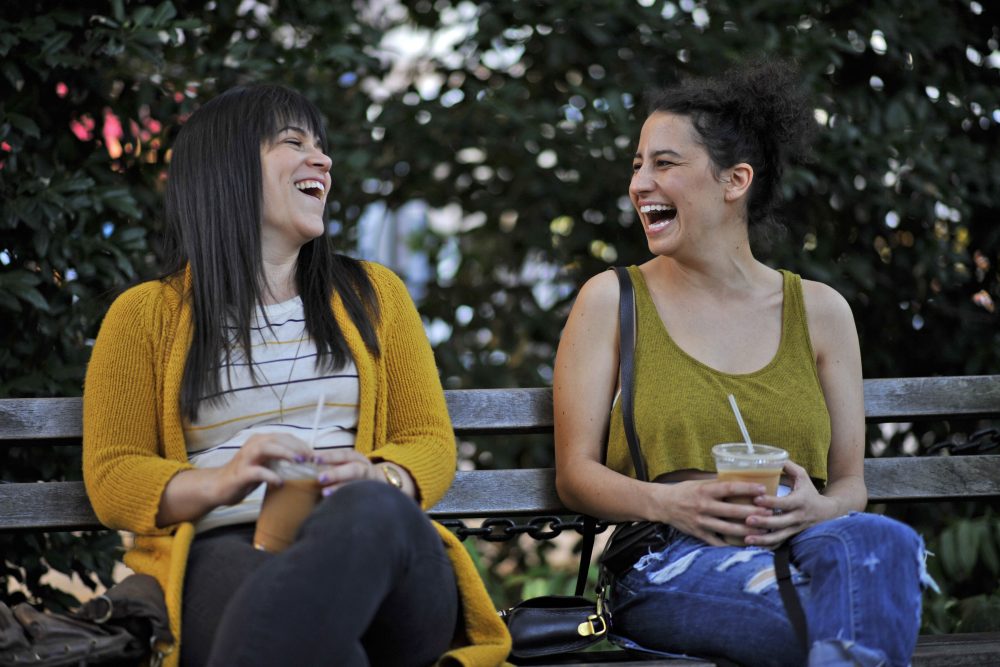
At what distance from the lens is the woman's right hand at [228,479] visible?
2.21 metres

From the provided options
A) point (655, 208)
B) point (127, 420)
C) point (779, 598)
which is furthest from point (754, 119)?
point (127, 420)

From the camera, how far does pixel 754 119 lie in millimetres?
2992

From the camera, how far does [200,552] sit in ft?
7.74

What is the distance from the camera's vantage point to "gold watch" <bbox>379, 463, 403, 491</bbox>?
2457 millimetres

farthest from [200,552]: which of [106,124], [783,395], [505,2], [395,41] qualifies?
[395,41]

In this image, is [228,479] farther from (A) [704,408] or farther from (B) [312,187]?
(A) [704,408]

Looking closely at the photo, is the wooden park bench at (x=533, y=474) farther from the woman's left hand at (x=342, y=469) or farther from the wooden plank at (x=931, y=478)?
the woman's left hand at (x=342, y=469)

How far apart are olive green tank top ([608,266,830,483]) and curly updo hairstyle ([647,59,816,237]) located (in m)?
0.39

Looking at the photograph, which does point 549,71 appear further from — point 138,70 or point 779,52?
point 138,70

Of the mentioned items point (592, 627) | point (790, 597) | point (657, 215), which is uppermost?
point (657, 215)

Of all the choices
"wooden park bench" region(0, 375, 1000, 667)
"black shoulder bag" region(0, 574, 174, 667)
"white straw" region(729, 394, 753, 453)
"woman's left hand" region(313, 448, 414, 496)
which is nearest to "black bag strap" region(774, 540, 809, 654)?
"white straw" region(729, 394, 753, 453)

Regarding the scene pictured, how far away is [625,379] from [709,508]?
39cm

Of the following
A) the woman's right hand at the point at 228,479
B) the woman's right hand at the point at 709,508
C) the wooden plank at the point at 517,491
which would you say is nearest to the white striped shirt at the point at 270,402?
the woman's right hand at the point at 228,479

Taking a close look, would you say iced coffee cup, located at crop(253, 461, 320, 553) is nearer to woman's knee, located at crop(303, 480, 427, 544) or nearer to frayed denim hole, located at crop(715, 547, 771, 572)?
woman's knee, located at crop(303, 480, 427, 544)
